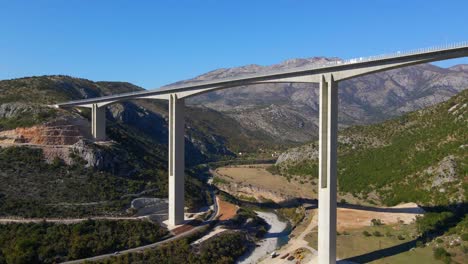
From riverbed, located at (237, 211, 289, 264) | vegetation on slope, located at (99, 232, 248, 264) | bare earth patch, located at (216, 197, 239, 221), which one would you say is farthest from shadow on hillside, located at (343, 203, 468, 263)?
bare earth patch, located at (216, 197, 239, 221)

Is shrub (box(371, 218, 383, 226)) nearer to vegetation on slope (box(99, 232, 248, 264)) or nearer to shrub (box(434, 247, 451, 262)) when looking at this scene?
shrub (box(434, 247, 451, 262))

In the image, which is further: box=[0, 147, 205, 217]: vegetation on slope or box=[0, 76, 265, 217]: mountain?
box=[0, 76, 265, 217]: mountain

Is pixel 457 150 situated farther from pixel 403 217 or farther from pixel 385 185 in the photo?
pixel 403 217

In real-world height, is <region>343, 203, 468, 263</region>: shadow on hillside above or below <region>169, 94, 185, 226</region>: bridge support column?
below

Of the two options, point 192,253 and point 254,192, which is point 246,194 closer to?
point 254,192

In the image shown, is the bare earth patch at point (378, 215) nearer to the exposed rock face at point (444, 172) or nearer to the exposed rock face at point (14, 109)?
the exposed rock face at point (444, 172)

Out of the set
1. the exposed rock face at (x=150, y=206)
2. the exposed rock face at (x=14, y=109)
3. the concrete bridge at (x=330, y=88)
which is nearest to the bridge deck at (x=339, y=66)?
the concrete bridge at (x=330, y=88)
